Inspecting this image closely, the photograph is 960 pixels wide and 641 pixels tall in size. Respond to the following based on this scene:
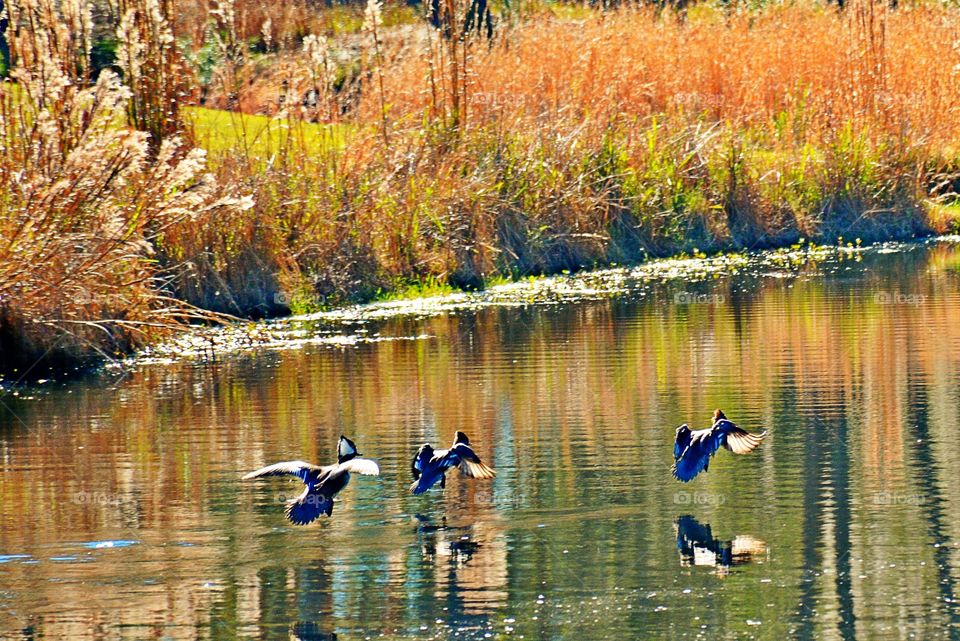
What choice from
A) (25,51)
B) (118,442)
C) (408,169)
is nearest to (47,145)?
(25,51)

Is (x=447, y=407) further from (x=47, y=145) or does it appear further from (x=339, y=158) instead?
(x=339, y=158)

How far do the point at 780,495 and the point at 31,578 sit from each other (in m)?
3.45

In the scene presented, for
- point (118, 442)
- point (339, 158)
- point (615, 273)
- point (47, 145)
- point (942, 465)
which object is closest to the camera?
point (942, 465)

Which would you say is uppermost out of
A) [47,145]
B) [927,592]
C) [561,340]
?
[47,145]

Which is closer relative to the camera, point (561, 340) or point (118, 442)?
point (118, 442)

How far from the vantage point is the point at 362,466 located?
25.3 feet

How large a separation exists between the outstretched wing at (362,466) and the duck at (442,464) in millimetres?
514

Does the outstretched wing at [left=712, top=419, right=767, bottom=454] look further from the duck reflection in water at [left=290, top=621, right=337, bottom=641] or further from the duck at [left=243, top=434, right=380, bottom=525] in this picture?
the duck reflection in water at [left=290, top=621, right=337, bottom=641]

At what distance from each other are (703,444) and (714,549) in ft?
3.27

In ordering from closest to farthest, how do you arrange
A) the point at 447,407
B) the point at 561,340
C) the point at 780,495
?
the point at 780,495 < the point at 447,407 < the point at 561,340

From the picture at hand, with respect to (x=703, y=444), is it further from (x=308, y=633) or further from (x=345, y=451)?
(x=308, y=633)

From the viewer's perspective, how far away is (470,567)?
752cm

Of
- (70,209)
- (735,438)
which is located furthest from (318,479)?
(70,209)

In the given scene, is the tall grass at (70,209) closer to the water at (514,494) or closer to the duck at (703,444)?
the water at (514,494)
